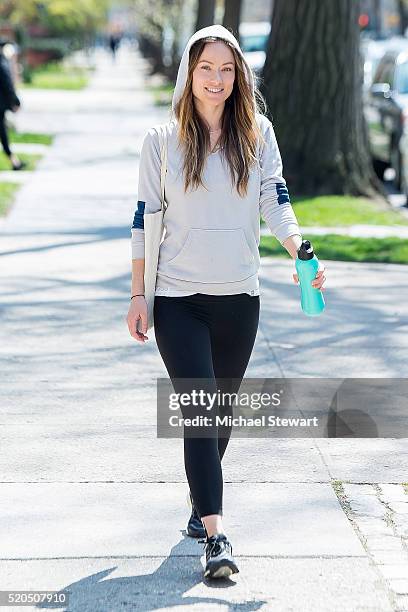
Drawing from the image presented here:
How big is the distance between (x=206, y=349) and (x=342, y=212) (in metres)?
9.78

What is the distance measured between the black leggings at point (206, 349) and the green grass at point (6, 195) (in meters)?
9.22

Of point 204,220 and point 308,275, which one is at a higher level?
point 204,220

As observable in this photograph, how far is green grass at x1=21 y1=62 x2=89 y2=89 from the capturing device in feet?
143

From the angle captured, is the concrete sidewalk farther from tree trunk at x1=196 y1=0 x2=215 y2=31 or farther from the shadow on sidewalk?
tree trunk at x1=196 y1=0 x2=215 y2=31

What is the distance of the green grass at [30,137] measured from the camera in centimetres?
2186

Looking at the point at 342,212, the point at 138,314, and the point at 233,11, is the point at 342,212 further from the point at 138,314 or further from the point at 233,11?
A: the point at 233,11

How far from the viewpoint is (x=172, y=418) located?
6.44 metres

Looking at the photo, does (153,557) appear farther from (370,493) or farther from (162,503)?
(370,493)

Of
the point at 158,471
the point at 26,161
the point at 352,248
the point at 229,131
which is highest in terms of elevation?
the point at 229,131

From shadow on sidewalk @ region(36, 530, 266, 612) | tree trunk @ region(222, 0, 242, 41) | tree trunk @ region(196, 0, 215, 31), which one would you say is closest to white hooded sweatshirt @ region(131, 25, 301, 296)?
shadow on sidewalk @ region(36, 530, 266, 612)

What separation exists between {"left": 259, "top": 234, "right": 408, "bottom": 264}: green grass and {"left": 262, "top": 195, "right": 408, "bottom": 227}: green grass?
42.0 inches

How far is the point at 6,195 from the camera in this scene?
1487 centimetres

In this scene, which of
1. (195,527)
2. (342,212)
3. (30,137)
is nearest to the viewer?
(195,527)

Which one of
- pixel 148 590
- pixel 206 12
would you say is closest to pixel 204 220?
pixel 148 590
